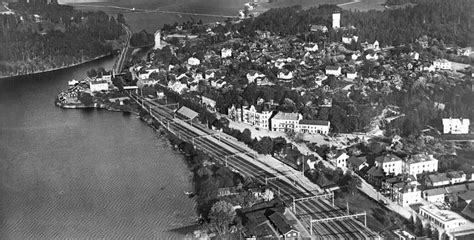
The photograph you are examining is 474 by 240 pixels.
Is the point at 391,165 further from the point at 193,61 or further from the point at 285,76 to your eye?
the point at 193,61

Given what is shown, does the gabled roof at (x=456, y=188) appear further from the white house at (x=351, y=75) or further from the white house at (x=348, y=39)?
the white house at (x=348, y=39)

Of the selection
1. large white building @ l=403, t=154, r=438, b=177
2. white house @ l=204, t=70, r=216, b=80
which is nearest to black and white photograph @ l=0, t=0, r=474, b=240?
large white building @ l=403, t=154, r=438, b=177

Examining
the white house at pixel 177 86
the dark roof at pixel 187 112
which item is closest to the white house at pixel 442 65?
the white house at pixel 177 86

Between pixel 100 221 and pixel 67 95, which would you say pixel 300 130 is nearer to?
pixel 100 221

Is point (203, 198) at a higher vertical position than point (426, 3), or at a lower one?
lower

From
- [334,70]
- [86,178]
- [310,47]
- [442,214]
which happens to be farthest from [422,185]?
[310,47]

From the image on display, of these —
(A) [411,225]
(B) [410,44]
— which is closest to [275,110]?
(A) [411,225]
